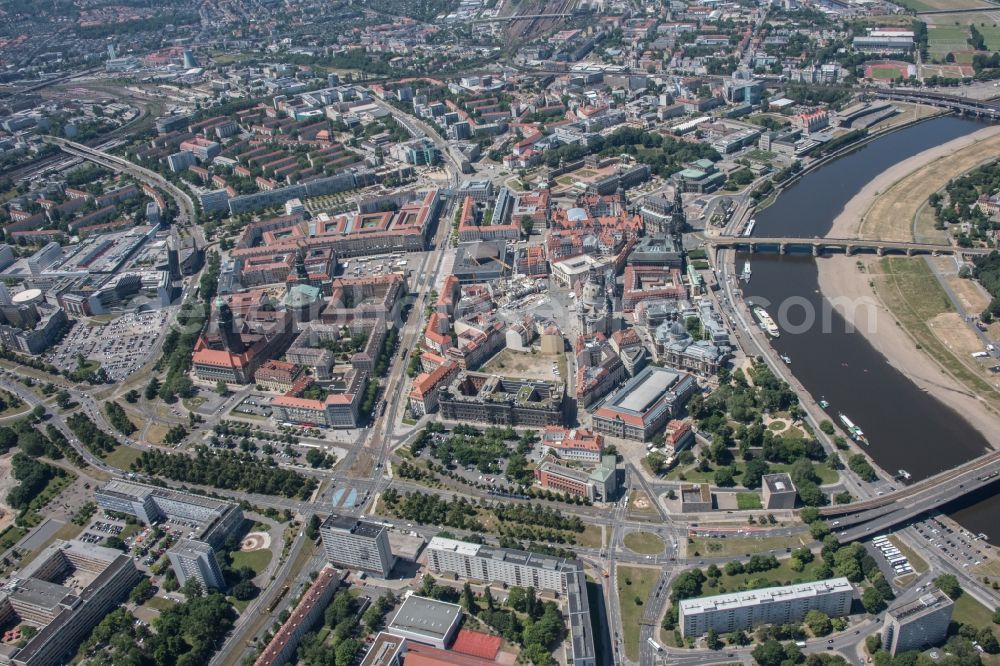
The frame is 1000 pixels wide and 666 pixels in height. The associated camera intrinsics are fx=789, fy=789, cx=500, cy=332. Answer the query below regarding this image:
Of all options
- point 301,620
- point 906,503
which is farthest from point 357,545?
point 906,503

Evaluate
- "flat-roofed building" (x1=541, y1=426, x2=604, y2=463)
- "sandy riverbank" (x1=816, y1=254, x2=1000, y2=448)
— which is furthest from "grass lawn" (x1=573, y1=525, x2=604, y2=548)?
"sandy riverbank" (x1=816, y1=254, x2=1000, y2=448)

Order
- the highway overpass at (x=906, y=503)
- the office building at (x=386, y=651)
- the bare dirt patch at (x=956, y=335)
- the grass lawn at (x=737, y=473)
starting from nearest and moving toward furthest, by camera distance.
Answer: the office building at (x=386, y=651) → the highway overpass at (x=906, y=503) → the grass lawn at (x=737, y=473) → the bare dirt patch at (x=956, y=335)

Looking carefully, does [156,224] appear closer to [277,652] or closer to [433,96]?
[433,96]

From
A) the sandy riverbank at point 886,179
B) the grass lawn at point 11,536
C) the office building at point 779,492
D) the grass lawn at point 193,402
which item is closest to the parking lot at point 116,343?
the grass lawn at point 193,402

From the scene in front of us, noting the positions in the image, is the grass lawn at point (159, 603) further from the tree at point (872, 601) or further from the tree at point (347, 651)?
the tree at point (872, 601)

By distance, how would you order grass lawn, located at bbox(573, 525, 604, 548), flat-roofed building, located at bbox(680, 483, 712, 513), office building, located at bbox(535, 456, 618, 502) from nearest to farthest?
grass lawn, located at bbox(573, 525, 604, 548)
flat-roofed building, located at bbox(680, 483, 712, 513)
office building, located at bbox(535, 456, 618, 502)

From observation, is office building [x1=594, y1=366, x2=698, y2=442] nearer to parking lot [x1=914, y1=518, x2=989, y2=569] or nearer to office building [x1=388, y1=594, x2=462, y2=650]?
parking lot [x1=914, y1=518, x2=989, y2=569]

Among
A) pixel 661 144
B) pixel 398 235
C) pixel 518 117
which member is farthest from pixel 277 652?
pixel 518 117
